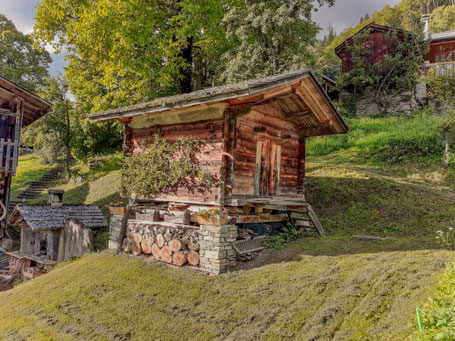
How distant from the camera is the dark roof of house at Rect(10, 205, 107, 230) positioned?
11219mm

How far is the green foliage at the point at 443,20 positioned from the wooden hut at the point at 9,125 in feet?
148

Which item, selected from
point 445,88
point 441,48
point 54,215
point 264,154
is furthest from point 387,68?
point 54,215

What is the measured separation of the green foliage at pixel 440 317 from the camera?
3.25 m

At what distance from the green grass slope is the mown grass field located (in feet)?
0.06

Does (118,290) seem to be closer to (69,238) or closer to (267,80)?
(69,238)

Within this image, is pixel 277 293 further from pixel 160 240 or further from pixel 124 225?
pixel 124 225

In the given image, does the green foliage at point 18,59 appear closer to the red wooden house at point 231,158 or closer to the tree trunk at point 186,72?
the tree trunk at point 186,72

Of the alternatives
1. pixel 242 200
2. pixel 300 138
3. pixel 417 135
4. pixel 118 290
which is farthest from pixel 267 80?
pixel 417 135

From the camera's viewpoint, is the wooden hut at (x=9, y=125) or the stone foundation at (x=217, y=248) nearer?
the stone foundation at (x=217, y=248)

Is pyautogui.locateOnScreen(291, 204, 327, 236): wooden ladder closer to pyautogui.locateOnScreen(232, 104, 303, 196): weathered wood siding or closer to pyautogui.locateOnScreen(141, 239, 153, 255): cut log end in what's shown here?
pyautogui.locateOnScreen(232, 104, 303, 196): weathered wood siding

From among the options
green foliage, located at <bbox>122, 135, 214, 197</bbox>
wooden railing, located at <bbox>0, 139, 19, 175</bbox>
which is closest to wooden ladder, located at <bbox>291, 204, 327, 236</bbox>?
green foliage, located at <bbox>122, 135, 214, 197</bbox>

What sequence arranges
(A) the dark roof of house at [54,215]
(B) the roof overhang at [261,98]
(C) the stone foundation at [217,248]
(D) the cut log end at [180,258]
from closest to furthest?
(B) the roof overhang at [261,98]
(C) the stone foundation at [217,248]
(D) the cut log end at [180,258]
(A) the dark roof of house at [54,215]

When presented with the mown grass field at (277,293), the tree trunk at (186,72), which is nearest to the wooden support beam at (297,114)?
the mown grass field at (277,293)

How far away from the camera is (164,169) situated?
403 inches
